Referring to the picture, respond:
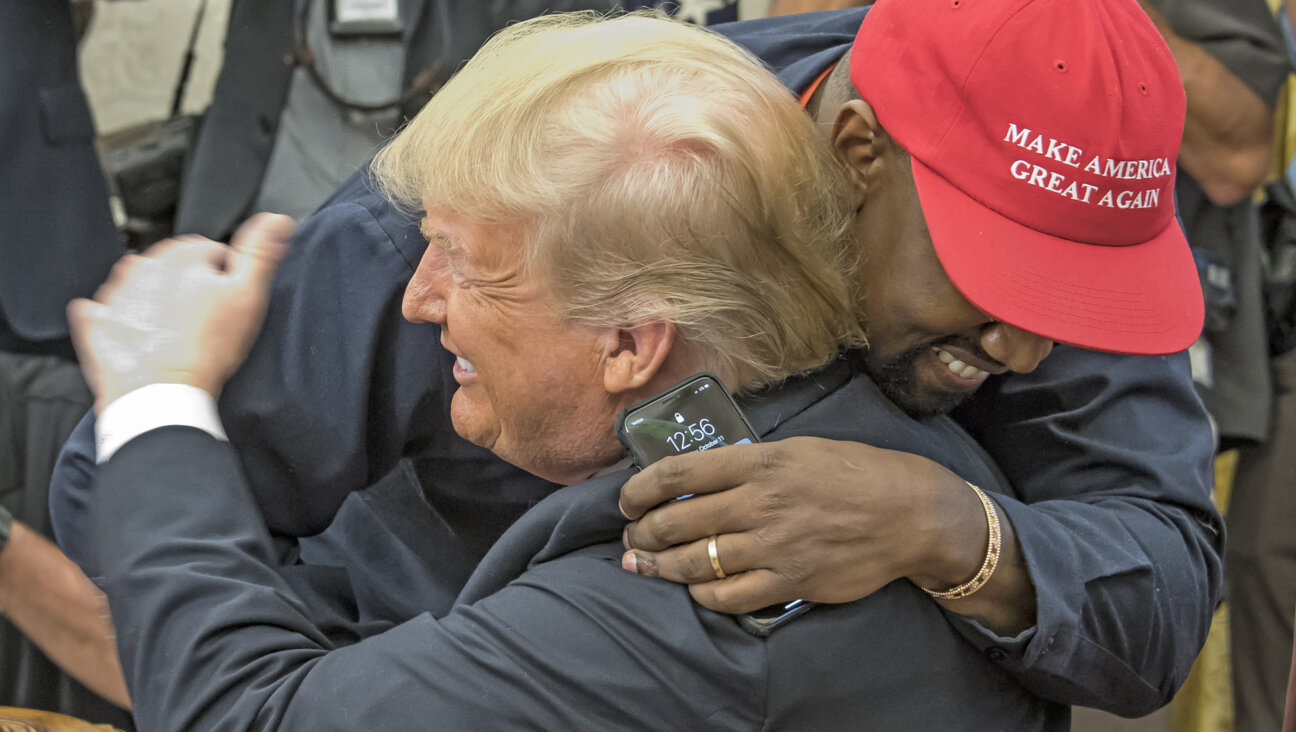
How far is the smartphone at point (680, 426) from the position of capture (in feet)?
2.28

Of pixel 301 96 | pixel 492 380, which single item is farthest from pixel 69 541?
pixel 301 96

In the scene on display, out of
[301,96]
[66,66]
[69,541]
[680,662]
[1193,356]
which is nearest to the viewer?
[680,662]

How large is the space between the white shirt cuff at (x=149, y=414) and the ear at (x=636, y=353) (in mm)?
283

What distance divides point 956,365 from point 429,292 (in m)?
0.42

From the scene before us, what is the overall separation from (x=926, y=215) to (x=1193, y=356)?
977 millimetres

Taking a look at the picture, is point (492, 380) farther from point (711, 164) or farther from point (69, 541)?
point (69, 541)

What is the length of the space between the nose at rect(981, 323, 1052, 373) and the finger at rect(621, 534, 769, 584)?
0.32 m

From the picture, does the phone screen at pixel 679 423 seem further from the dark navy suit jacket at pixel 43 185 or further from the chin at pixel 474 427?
the dark navy suit jacket at pixel 43 185

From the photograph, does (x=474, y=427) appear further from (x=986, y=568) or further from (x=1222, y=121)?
(x=1222, y=121)

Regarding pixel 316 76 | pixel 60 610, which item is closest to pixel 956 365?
pixel 60 610

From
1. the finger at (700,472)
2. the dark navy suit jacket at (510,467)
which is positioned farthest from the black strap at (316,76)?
the finger at (700,472)

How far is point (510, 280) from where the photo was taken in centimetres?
76

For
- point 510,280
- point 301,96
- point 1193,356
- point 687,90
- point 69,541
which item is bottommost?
point 1193,356

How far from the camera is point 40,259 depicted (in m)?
1.07
